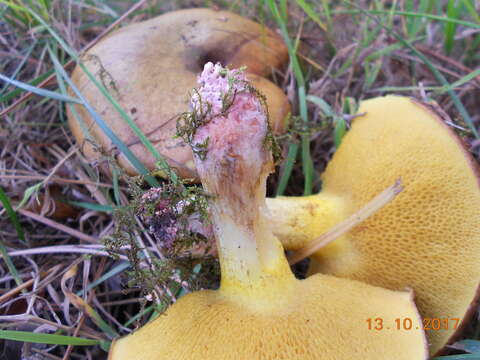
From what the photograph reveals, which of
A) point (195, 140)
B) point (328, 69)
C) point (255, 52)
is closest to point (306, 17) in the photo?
point (328, 69)

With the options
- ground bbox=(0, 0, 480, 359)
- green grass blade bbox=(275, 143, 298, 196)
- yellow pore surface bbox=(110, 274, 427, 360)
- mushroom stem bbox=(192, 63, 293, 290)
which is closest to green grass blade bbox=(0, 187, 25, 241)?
ground bbox=(0, 0, 480, 359)

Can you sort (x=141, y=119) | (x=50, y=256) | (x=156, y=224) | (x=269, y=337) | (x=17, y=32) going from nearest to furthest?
1. (x=269, y=337)
2. (x=156, y=224)
3. (x=141, y=119)
4. (x=50, y=256)
5. (x=17, y=32)

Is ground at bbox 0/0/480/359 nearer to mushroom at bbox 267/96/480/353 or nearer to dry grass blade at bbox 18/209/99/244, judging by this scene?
dry grass blade at bbox 18/209/99/244

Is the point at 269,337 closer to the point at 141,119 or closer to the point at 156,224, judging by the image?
the point at 156,224

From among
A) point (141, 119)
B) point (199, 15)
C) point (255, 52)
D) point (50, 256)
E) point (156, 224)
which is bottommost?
point (50, 256)

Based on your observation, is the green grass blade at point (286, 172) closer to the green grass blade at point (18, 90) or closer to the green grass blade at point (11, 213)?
the green grass blade at point (11, 213)

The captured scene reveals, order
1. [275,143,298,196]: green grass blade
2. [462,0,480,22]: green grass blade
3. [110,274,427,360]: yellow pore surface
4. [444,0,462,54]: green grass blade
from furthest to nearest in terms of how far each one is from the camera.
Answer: [444,0,462,54]: green grass blade → [462,0,480,22]: green grass blade → [275,143,298,196]: green grass blade → [110,274,427,360]: yellow pore surface

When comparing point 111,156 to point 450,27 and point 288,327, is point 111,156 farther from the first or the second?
point 450,27

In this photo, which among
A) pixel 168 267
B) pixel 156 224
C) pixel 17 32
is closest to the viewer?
pixel 156 224
